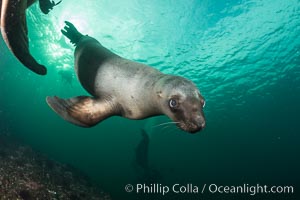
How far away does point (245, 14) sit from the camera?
14461mm

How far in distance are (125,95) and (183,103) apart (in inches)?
41.8

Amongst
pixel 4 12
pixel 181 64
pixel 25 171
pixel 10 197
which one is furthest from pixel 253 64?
pixel 4 12

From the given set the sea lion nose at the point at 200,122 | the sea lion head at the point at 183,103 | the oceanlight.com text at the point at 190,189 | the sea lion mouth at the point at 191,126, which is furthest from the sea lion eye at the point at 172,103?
the oceanlight.com text at the point at 190,189

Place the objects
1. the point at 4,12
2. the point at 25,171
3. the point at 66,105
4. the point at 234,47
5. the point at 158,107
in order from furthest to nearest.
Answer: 1. the point at 234,47
2. the point at 25,171
3. the point at 66,105
4. the point at 158,107
5. the point at 4,12

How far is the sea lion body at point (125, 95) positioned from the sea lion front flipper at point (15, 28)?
1.03 m

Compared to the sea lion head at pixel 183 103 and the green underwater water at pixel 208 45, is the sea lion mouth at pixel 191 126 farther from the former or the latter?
the green underwater water at pixel 208 45

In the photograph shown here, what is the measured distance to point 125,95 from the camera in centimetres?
369

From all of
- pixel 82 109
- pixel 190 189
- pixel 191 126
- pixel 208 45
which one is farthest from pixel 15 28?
pixel 190 189

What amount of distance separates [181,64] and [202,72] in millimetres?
2412

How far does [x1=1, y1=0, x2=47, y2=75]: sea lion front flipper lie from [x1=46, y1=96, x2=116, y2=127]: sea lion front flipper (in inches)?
35.9

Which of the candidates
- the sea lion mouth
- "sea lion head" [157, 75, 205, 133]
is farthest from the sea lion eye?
the sea lion mouth

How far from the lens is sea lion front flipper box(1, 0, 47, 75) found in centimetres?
230

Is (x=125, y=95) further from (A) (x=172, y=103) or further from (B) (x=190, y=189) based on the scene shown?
(B) (x=190, y=189)

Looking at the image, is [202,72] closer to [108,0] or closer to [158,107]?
[108,0]
